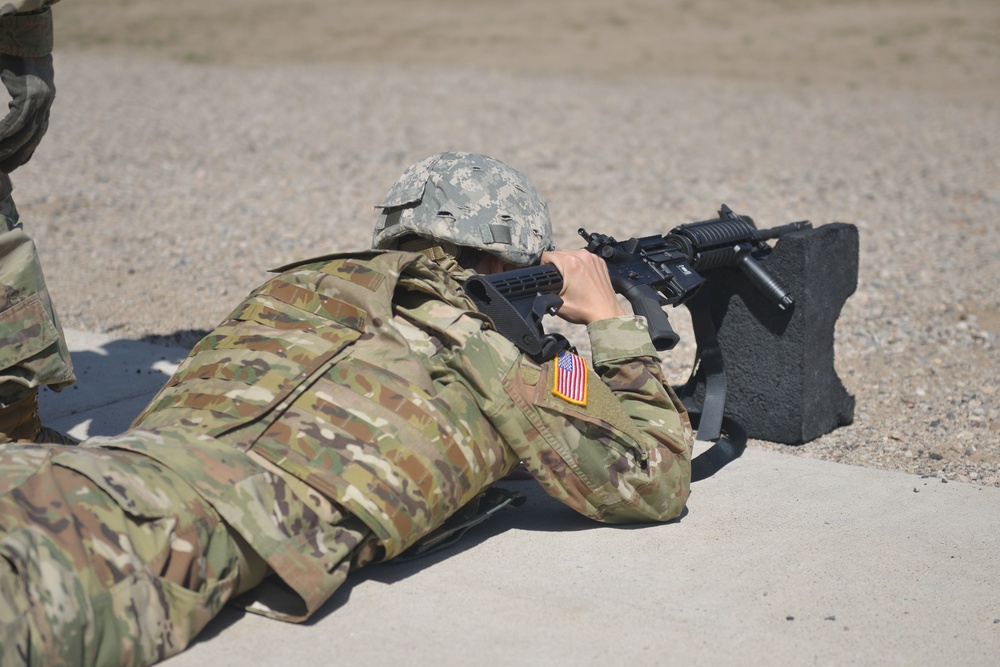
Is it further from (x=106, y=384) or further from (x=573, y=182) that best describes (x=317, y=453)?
(x=573, y=182)

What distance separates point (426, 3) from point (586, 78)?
388 inches

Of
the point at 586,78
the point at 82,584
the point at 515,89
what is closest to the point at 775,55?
the point at 586,78

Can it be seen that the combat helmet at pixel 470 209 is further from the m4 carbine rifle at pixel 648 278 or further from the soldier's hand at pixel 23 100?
the soldier's hand at pixel 23 100

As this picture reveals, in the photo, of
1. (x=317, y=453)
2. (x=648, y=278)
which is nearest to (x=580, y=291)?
(x=648, y=278)

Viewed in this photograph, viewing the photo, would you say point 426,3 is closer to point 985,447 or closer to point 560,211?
point 560,211

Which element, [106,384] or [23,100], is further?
[106,384]

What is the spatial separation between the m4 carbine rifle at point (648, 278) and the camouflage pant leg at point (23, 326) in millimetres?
1235

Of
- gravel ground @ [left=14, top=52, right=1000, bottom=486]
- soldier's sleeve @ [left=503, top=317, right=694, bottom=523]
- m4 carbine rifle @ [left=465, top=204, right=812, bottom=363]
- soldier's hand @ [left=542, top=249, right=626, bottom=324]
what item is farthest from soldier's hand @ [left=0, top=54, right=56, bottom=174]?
gravel ground @ [left=14, top=52, right=1000, bottom=486]

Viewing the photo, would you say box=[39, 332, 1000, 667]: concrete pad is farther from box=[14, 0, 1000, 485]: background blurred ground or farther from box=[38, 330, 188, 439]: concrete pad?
box=[38, 330, 188, 439]: concrete pad

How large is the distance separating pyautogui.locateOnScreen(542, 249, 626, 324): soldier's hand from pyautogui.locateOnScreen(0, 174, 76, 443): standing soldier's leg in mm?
1465

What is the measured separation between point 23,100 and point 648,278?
2.13 meters

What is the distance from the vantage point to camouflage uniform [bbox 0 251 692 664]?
2.41m

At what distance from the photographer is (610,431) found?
304 cm

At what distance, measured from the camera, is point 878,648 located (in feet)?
9.00
